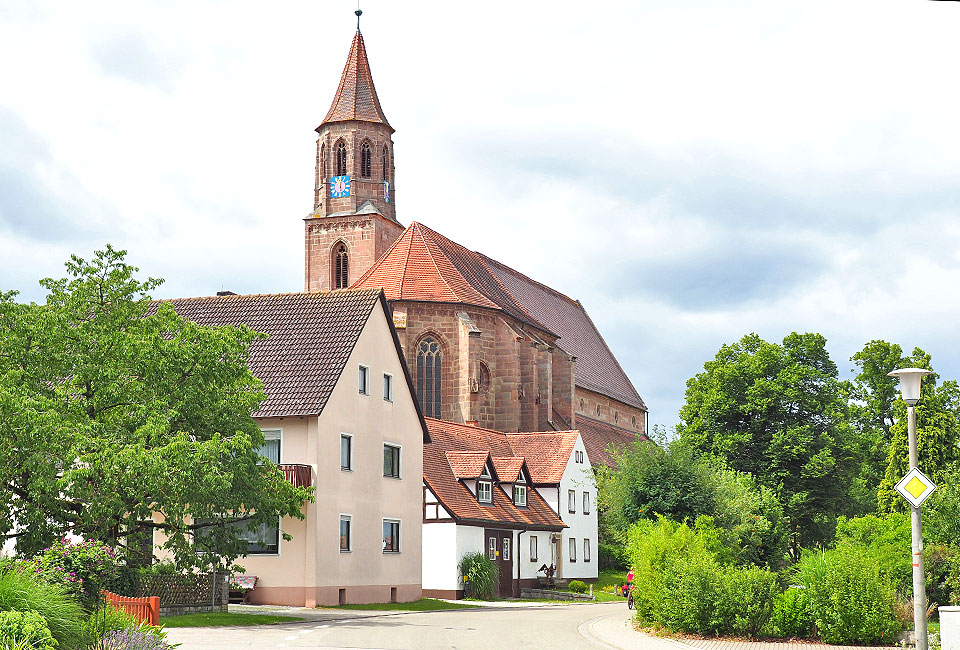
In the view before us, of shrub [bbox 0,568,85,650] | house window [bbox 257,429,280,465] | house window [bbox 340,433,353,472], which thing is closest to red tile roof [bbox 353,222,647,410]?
house window [bbox 340,433,353,472]

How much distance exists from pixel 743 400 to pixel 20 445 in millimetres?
39690

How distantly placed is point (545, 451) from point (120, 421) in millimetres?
33003

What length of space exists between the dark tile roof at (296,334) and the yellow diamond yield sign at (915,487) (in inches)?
706

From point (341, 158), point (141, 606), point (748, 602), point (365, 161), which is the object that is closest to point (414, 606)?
point (748, 602)

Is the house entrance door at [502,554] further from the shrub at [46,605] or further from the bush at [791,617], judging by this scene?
the shrub at [46,605]

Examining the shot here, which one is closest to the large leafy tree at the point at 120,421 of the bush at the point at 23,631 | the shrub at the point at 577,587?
the bush at the point at 23,631

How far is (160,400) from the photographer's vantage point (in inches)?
985

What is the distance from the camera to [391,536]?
36.8 metres

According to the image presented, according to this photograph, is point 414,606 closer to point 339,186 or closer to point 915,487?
point 915,487

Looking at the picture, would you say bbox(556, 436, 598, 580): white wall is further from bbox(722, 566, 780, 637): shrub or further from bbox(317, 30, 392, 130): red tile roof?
bbox(317, 30, 392, 130): red tile roof

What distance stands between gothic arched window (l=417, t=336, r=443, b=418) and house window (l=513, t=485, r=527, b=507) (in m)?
11.3

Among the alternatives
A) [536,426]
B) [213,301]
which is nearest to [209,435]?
[213,301]

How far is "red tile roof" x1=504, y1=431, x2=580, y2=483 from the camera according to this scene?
179ft

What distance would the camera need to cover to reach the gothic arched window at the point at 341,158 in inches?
3221
